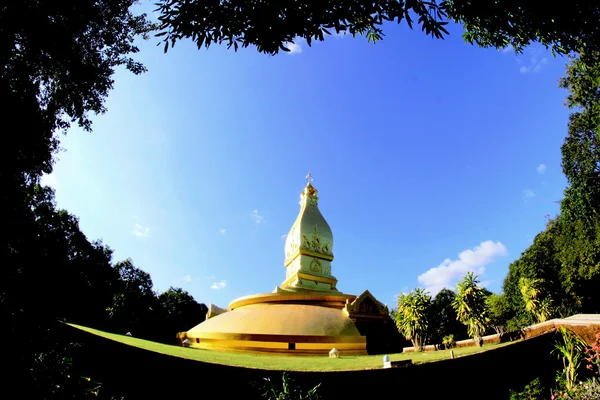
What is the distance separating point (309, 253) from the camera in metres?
27.8

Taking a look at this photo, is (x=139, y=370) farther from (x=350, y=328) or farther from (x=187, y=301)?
(x=187, y=301)

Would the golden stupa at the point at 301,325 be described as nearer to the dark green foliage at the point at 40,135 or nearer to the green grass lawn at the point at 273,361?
Result: the green grass lawn at the point at 273,361

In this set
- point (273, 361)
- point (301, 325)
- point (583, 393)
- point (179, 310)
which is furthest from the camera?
point (179, 310)

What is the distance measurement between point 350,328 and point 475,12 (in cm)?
1436

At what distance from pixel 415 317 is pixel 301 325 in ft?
20.8

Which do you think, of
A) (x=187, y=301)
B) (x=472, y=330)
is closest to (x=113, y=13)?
(x=472, y=330)

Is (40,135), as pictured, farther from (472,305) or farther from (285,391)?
(472,305)

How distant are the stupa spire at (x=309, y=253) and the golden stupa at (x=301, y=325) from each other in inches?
6.7

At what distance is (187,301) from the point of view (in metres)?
43.5

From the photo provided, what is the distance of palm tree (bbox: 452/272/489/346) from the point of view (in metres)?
17.0

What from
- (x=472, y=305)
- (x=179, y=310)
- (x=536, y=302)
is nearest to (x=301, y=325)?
(x=472, y=305)

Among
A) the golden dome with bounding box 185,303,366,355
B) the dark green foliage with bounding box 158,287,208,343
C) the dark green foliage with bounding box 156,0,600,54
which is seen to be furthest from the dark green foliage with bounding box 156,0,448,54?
the dark green foliage with bounding box 158,287,208,343

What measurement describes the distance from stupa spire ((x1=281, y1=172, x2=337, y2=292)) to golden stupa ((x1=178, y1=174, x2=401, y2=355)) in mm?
169

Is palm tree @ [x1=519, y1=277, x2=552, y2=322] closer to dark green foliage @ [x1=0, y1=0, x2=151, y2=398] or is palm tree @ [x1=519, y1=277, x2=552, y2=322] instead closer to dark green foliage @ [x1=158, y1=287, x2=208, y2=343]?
dark green foliage @ [x1=0, y1=0, x2=151, y2=398]
